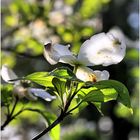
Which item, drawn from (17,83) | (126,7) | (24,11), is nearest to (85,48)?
(17,83)

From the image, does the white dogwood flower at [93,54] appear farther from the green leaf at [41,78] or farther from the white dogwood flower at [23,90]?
the white dogwood flower at [23,90]

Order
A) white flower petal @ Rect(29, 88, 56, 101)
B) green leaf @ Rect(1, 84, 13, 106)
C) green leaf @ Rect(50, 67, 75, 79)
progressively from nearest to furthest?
green leaf @ Rect(50, 67, 75, 79) < white flower petal @ Rect(29, 88, 56, 101) < green leaf @ Rect(1, 84, 13, 106)

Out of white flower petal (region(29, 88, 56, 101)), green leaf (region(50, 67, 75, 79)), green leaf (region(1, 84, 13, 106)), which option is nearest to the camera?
green leaf (region(50, 67, 75, 79))

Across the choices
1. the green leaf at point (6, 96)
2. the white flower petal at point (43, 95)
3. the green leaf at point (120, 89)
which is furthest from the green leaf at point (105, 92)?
the green leaf at point (6, 96)

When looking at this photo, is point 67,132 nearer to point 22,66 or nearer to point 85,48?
point 22,66

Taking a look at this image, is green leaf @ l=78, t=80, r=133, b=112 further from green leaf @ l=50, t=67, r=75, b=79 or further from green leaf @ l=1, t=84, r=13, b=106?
green leaf @ l=1, t=84, r=13, b=106

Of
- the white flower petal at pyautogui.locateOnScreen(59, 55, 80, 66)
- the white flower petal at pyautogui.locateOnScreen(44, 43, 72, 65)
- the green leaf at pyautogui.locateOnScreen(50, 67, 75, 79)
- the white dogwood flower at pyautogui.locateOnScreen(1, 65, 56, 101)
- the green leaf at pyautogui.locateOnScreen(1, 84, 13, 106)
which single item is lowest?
the green leaf at pyautogui.locateOnScreen(1, 84, 13, 106)

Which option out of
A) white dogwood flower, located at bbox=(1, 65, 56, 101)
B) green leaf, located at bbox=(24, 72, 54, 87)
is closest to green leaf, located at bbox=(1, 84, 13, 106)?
white dogwood flower, located at bbox=(1, 65, 56, 101)
